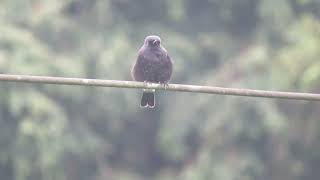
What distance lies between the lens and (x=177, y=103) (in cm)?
1495

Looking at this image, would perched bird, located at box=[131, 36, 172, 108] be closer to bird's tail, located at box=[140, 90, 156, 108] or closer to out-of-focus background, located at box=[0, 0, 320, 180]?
bird's tail, located at box=[140, 90, 156, 108]

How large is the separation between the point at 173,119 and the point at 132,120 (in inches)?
40.8

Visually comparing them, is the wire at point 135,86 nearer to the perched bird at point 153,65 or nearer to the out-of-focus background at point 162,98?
the perched bird at point 153,65

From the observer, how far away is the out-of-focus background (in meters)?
13.5

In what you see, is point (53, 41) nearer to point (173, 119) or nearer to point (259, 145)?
point (173, 119)

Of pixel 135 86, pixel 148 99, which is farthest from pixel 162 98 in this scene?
pixel 135 86

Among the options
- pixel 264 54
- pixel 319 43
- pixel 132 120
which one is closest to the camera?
pixel 319 43

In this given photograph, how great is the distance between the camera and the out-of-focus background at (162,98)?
13.5 m

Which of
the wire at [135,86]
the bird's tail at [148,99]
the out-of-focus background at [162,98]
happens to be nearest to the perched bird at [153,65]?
the bird's tail at [148,99]

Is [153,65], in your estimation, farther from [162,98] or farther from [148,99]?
[162,98]

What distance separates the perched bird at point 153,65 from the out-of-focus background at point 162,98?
15.2 feet

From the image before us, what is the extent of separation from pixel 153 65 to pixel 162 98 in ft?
22.7

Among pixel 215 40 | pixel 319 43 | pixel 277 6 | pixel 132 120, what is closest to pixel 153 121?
pixel 132 120

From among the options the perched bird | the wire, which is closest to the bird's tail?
the perched bird
